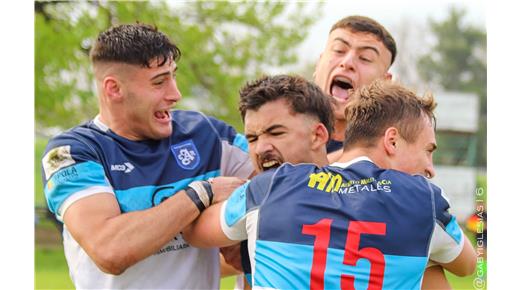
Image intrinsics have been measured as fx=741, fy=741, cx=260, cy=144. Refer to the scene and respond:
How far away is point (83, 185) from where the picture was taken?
3.86 meters

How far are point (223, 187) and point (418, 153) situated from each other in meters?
1.02

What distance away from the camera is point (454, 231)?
3414 mm

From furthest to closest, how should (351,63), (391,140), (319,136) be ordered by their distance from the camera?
(351,63), (319,136), (391,140)

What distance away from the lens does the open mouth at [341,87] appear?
489 cm

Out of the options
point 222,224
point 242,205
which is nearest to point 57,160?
point 222,224

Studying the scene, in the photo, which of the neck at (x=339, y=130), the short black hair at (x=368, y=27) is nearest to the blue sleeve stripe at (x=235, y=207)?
the neck at (x=339, y=130)

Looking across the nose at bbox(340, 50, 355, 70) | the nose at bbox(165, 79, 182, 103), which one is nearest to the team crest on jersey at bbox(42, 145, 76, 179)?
the nose at bbox(165, 79, 182, 103)

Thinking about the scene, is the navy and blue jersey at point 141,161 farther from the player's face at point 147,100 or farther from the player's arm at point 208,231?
the player's arm at point 208,231

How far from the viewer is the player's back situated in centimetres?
326

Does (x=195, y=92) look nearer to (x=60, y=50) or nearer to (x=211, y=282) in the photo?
(x=60, y=50)

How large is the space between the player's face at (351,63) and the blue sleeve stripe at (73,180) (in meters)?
1.71

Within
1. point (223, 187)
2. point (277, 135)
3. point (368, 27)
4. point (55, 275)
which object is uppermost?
point (368, 27)

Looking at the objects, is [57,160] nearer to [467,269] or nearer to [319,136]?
[319,136]

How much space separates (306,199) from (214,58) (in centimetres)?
1450
